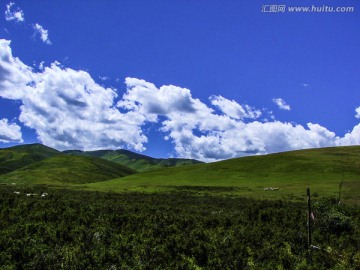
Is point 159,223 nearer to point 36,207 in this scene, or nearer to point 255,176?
point 36,207

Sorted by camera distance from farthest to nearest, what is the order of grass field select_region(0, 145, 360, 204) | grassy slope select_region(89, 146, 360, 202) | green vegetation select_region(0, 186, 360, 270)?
grassy slope select_region(89, 146, 360, 202) → grass field select_region(0, 145, 360, 204) → green vegetation select_region(0, 186, 360, 270)

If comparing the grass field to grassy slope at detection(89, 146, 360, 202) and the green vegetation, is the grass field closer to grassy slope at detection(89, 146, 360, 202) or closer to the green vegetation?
grassy slope at detection(89, 146, 360, 202)

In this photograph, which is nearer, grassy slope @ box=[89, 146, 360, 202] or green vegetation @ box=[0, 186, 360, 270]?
green vegetation @ box=[0, 186, 360, 270]

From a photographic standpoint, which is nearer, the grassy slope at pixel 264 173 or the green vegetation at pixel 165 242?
the green vegetation at pixel 165 242

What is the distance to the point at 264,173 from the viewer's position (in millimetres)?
120312

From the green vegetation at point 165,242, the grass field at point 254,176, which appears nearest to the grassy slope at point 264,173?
the grass field at point 254,176

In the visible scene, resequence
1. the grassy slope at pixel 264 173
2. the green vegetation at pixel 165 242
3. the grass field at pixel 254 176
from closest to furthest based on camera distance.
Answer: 1. the green vegetation at pixel 165 242
2. the grass field at pixel 254 176
3. the grassy slope at pixel 264 173

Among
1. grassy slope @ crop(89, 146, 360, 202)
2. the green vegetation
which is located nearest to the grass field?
grassy slope @ crop(89, 146, 360, 202)

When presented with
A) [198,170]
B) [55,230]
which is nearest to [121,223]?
[55,230]

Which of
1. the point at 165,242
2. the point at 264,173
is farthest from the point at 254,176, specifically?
the point at 165,242

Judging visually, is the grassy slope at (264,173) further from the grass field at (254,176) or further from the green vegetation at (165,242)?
the green vegetation at (165,242)

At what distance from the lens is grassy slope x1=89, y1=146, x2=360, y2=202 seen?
101 metres

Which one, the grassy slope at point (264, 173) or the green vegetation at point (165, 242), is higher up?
the grassy slope at point (264, 173)

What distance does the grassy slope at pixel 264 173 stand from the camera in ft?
331
